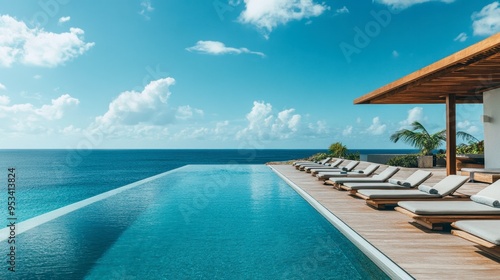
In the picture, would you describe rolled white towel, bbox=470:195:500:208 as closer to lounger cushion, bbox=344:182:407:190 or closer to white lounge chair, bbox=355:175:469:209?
white lounge chair, bbox=355:175:469:209

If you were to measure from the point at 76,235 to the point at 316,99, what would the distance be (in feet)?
137

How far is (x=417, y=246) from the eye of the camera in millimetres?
4855

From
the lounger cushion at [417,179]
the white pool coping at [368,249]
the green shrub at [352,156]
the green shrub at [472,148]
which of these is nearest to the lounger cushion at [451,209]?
the white pool coping at [368,249]

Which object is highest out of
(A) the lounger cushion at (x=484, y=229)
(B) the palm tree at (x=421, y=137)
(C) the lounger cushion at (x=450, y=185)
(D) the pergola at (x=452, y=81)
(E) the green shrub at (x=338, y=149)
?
(D) the pergola at (x=452, y=81)

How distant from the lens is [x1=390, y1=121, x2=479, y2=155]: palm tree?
19.3m

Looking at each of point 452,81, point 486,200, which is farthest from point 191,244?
point 452,81

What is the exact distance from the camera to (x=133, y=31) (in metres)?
25.8

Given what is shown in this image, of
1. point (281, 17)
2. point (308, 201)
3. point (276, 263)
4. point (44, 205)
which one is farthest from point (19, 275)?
point (281, 17)

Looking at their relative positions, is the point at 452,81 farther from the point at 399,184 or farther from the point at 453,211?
the point at 453,211

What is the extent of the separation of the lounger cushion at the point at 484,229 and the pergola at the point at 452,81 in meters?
2.18

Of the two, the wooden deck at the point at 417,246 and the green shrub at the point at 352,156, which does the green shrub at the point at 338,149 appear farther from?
the wooden deck at the point at 417,246

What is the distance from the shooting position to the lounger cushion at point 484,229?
155 inches

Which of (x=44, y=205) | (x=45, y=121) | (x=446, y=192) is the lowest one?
(x=44, y=205)

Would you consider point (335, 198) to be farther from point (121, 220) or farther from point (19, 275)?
point (19, 275)
